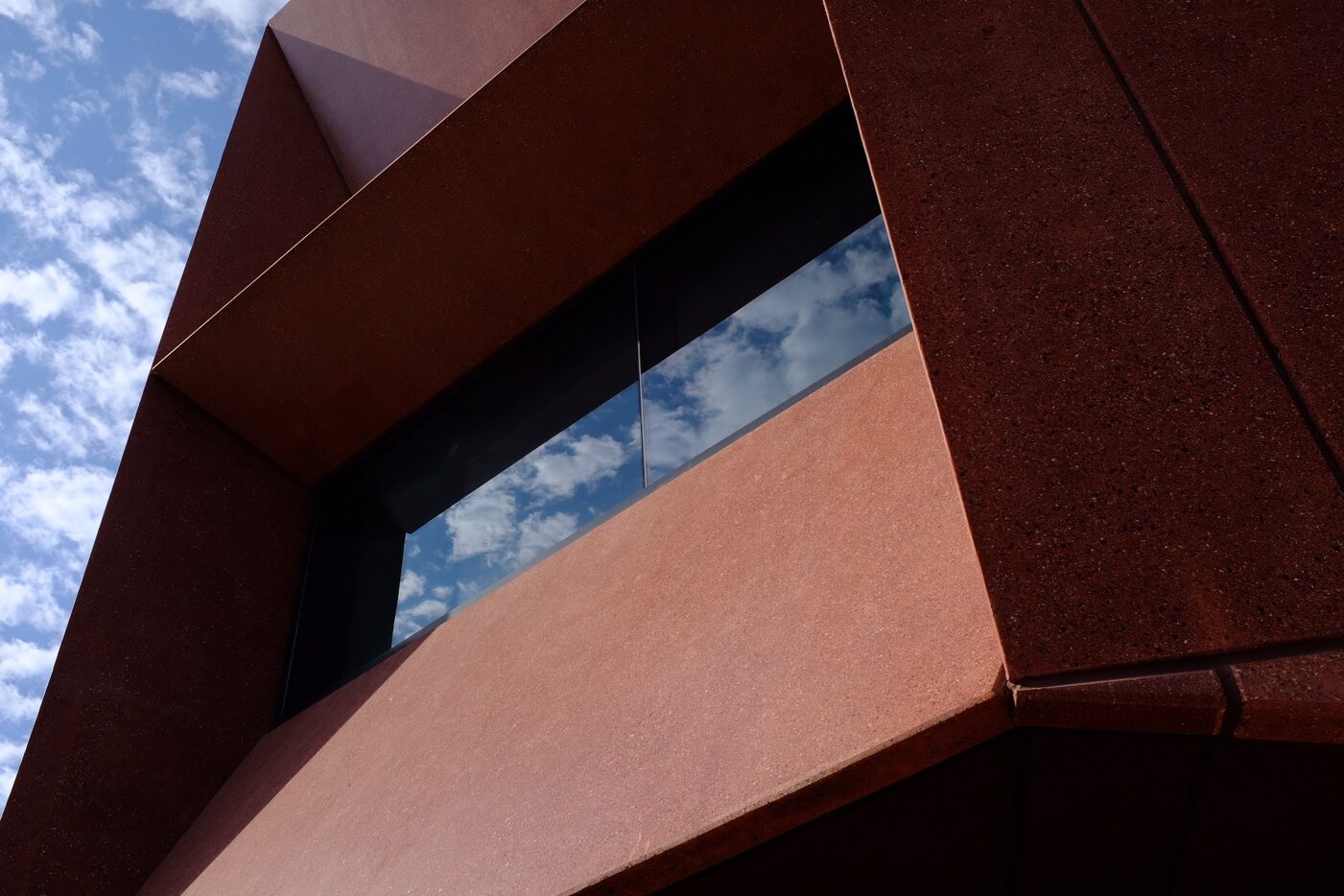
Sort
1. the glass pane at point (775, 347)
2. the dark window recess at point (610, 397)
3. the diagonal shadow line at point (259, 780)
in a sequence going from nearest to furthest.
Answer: the glass pane at point (775, 347) → the dark window recess at point (610, 397) → the diagonal shadow line at point (259, 780)

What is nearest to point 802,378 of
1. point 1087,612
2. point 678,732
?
point 678,732

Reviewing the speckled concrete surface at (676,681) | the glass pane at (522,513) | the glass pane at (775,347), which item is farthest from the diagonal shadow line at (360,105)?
the speckled concrete surface at (676,681)

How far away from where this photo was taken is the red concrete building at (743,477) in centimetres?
229

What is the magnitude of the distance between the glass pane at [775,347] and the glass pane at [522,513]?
24 cm

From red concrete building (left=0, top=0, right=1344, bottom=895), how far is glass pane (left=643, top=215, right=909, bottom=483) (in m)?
0.02

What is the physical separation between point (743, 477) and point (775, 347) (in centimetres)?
95

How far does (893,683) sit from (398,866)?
6.98 feet

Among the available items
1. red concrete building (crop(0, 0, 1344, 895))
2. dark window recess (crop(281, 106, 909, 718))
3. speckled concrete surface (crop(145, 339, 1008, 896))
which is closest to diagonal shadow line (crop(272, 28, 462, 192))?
red concrete building (crop(0, 0, 1344, 895))

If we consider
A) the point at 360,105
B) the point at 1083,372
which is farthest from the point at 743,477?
the point at 360,105

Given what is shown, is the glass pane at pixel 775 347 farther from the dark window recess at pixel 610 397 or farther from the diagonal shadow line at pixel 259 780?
the diagonal shadow line at pixel 259 780

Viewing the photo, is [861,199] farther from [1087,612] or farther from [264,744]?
[264,744]

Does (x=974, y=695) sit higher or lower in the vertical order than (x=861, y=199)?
lower

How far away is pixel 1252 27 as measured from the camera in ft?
9.09

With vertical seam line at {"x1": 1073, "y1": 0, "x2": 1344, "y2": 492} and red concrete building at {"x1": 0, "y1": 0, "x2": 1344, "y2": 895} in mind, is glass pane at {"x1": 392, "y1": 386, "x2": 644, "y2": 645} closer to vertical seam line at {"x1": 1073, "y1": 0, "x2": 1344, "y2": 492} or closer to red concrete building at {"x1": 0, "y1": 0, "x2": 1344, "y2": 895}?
red concrete building at {"x1": 0, "y1": 0, "x2": 1344, "y2": 895}
